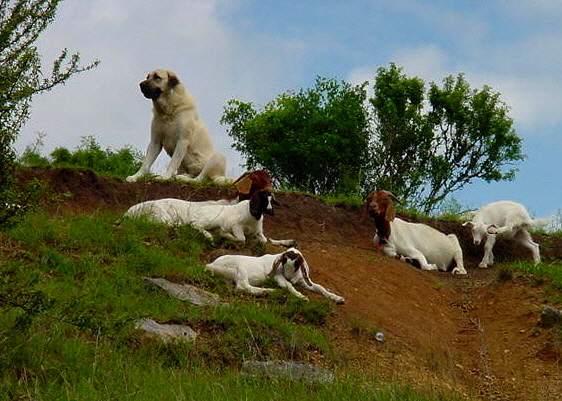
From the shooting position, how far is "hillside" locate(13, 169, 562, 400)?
1107 cm

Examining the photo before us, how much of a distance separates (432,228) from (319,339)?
26.0 ft

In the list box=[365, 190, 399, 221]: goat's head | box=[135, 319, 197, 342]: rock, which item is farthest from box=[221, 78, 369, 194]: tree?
box=[135, 319, 197, 342]: rock

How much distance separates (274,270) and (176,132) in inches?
277

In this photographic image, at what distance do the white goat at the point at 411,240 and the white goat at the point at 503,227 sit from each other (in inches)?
19.3

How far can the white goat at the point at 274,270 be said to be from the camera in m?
12.7

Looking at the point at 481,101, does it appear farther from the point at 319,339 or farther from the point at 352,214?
the point at 319,339

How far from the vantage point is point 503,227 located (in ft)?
59.3

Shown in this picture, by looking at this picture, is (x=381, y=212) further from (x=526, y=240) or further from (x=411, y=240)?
(x=526, y=240)

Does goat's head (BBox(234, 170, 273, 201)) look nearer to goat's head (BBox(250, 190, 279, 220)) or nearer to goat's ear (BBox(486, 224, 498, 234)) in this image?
goat's head (BBox(250, 190, 279, 220))

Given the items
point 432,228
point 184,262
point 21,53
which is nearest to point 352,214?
point 432,228

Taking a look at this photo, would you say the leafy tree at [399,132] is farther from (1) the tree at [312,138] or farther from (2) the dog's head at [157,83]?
(2) the dog's head at [157,83]

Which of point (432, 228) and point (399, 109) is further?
point (399, 109)

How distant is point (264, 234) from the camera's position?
16.4 metres

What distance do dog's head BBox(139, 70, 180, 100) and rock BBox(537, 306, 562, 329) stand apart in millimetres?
8970
